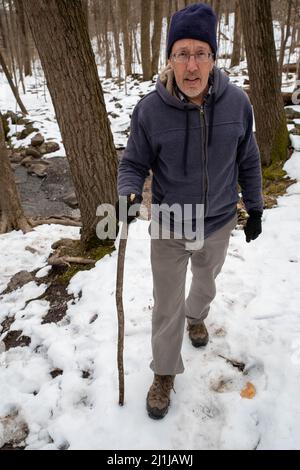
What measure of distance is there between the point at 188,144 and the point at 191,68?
0.38m

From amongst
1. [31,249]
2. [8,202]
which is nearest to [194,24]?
[31,249]

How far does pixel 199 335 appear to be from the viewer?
2756 mm

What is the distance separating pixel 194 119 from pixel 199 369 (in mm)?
1831

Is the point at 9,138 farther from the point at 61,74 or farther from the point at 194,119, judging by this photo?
the point at 194,119

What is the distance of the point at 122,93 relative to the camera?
16.5 m

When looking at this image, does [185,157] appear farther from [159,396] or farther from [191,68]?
[159,396]

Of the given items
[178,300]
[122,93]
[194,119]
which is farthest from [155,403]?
[122,93]

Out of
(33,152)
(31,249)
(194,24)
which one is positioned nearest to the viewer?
(194,24)

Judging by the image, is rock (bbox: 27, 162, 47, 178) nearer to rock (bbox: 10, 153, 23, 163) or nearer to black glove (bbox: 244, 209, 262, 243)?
rock (bbox: 10, 153, 23, 163)

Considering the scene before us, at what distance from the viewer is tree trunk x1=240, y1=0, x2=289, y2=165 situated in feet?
18.1

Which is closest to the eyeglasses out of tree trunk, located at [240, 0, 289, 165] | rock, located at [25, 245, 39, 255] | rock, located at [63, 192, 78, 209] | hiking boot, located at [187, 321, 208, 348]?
hiking boot, located at [187, 321, 208, 348]

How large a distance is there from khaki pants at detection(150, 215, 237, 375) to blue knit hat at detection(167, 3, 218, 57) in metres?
1.12

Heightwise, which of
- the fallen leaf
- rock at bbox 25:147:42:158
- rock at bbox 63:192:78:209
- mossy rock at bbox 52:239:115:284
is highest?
the fallen leaf

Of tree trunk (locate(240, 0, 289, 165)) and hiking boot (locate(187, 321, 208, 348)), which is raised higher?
tree trunk (locate(240, 0, 289, 165))
